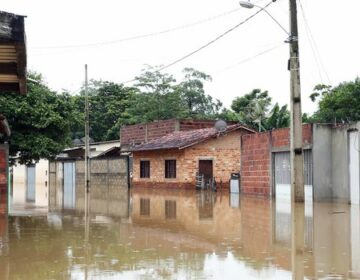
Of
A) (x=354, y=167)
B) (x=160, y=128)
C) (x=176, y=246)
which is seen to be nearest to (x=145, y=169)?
(x=160, y=128)

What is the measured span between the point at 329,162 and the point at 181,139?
53.6 feet

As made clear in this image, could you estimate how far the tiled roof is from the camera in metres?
36.0

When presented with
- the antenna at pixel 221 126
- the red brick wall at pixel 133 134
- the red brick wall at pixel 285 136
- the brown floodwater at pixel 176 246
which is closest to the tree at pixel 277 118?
the antenna at pixel 221 126

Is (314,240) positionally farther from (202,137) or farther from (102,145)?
(102,145)

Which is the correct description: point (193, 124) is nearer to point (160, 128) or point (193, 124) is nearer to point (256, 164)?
point (160, 128)

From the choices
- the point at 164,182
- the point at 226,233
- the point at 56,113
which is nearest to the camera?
the point at 226,233

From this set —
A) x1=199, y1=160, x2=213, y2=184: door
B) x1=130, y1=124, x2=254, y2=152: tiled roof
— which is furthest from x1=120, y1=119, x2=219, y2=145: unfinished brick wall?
x1=199, y1=160, x2=213, y2=184: door

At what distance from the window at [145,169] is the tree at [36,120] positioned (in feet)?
40.2

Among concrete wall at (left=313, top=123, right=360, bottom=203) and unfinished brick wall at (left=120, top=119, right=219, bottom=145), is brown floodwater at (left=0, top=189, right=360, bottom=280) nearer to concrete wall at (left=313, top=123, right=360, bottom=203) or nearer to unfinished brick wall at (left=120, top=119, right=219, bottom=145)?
concrete wall at (left=313, top=123, right=360, bottom=203)

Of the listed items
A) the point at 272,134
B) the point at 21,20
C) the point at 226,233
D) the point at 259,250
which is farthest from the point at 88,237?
the point at 272,134

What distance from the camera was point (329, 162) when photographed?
22.7 meters

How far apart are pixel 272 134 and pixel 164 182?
1391 centimetres

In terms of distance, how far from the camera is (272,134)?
86.0 feet

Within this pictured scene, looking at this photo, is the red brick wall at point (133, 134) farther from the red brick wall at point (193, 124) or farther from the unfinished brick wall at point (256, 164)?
the unfinished brick wall at point (256, 164)
